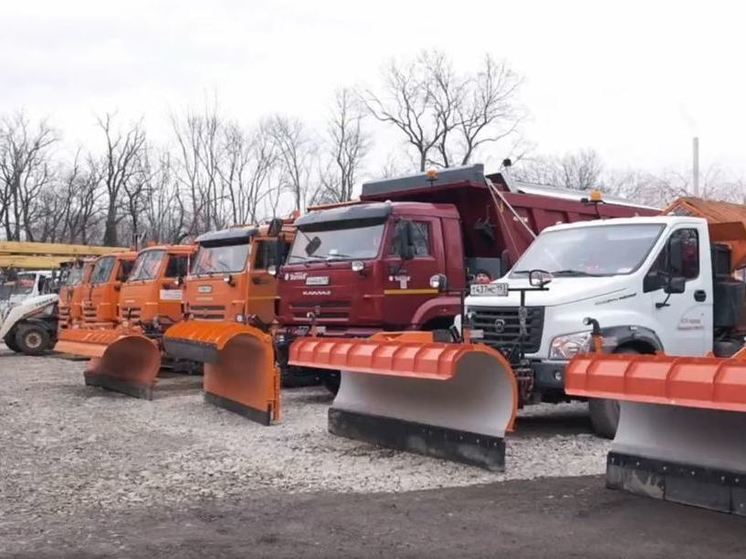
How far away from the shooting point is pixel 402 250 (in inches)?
437

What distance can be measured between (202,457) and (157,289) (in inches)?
349

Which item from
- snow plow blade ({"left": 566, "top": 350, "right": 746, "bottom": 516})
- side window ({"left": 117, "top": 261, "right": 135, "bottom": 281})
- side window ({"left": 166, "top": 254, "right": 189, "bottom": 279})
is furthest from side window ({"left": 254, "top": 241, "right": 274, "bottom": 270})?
snow plow blade ({"left": 566, "top": 350, "right": 746, "bottom": 516})

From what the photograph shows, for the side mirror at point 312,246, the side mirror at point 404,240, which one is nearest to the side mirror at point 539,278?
the side mirror at point 404,240

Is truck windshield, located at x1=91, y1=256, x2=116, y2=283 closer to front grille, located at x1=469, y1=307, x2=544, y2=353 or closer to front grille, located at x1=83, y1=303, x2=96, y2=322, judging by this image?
front grille, located at x1=83, y1=303, x2=96, y2=322

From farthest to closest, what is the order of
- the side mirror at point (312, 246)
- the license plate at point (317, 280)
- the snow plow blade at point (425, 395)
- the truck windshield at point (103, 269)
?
the truck windshield at point (103, 269), the side mirror at point (312, 246), the license plate at point (317, 280), the snow plow blade at point (425, 395)

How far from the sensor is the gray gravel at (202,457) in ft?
22.4

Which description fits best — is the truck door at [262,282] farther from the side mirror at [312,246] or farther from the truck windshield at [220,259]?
the side mirror at [312,246]

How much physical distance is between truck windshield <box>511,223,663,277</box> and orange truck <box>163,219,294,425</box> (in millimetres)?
3234

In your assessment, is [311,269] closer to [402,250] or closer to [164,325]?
[402,250]

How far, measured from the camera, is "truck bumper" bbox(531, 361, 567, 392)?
8180 mm

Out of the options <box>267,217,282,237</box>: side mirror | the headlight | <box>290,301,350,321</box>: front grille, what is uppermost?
<box>267,217,282,237</box>: side mirror

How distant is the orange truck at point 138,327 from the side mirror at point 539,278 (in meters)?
6.12

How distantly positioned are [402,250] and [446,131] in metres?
42.7

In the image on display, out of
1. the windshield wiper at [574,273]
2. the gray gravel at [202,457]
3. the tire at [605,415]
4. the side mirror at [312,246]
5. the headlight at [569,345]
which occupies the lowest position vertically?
the gray gravel at [202,457]
